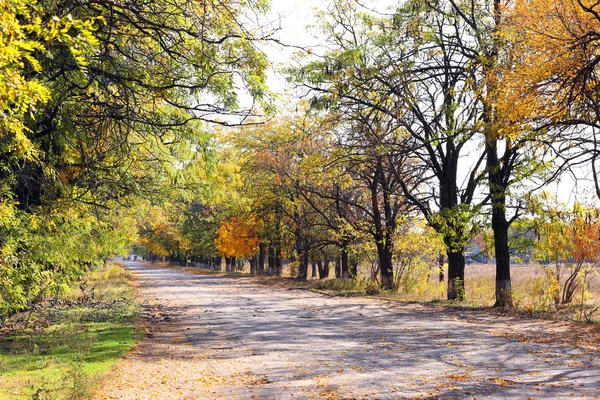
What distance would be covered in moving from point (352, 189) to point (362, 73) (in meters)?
14.5

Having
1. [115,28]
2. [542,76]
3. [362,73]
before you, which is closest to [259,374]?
[115,28]

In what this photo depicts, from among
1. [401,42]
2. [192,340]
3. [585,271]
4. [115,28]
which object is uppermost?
[401,42]

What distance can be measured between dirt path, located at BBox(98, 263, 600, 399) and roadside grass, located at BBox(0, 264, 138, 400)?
1.57ft

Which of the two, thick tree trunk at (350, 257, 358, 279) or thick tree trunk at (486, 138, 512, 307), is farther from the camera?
thick tree trunk at (350, 257, 358, 279)

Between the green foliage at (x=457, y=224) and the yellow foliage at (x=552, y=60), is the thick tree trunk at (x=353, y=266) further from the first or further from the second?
the yellow foliage at (x=552, y=60)

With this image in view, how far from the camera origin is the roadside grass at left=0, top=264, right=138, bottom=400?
8180mm

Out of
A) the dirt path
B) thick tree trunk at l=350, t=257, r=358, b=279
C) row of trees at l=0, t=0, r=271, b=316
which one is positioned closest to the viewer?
row of trees at l=0, t=0, r=271, b=316

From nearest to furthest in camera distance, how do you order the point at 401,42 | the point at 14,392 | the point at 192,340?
the point at 14,392 < the point at 192,340 < the point at 401,42

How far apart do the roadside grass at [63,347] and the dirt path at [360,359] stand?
0.48m

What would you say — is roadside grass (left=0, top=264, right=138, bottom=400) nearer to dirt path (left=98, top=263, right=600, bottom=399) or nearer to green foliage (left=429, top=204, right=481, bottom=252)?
dirt path (left=98, top=263, right=600, bottom=399)

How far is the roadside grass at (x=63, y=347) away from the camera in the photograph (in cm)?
818

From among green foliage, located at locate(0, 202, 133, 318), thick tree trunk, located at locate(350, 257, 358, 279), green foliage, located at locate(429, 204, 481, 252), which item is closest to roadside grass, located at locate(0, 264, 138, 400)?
green foliage, located at locate(0, 202, 133, 318)

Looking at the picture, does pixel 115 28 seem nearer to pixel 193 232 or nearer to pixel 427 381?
pixel 427 381

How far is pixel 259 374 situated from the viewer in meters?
9.40
